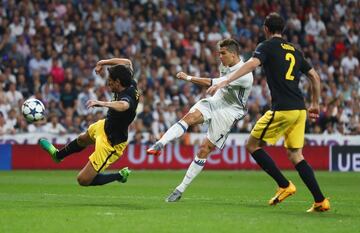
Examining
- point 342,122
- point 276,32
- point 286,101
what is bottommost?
point 342,122

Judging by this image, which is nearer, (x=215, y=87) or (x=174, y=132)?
(x=215, y=87)

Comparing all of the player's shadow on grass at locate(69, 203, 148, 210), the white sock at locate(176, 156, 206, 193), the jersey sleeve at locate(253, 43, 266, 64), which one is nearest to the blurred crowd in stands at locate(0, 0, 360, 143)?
the white sock at locate(176, 156, 206, 193)

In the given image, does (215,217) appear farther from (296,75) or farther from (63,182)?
→ (63,182)

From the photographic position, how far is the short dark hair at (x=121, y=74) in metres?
12.5

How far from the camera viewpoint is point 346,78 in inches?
1135

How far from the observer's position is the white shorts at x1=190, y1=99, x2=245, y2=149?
43.1ft

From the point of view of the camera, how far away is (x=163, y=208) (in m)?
11.7

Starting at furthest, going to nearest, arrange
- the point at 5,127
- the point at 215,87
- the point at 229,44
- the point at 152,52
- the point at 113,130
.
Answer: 1. the point at 152,52
2. the point at 5,127
3. the point at 229,44
4. the point at 113,130
5. the point at 215,87

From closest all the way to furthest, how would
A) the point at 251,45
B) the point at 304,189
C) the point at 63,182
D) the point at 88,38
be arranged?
the point at 304,189 < the point at 63,182 < the point at 88,38 < the point at 251,45

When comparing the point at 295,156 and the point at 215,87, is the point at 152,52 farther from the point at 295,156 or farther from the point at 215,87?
the point at 215,87

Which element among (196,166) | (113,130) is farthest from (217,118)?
(113,130)

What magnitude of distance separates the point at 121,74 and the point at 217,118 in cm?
Result: 173

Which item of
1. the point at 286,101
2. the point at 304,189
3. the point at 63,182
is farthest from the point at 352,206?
the point at 63,182

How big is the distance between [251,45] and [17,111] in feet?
29.0
